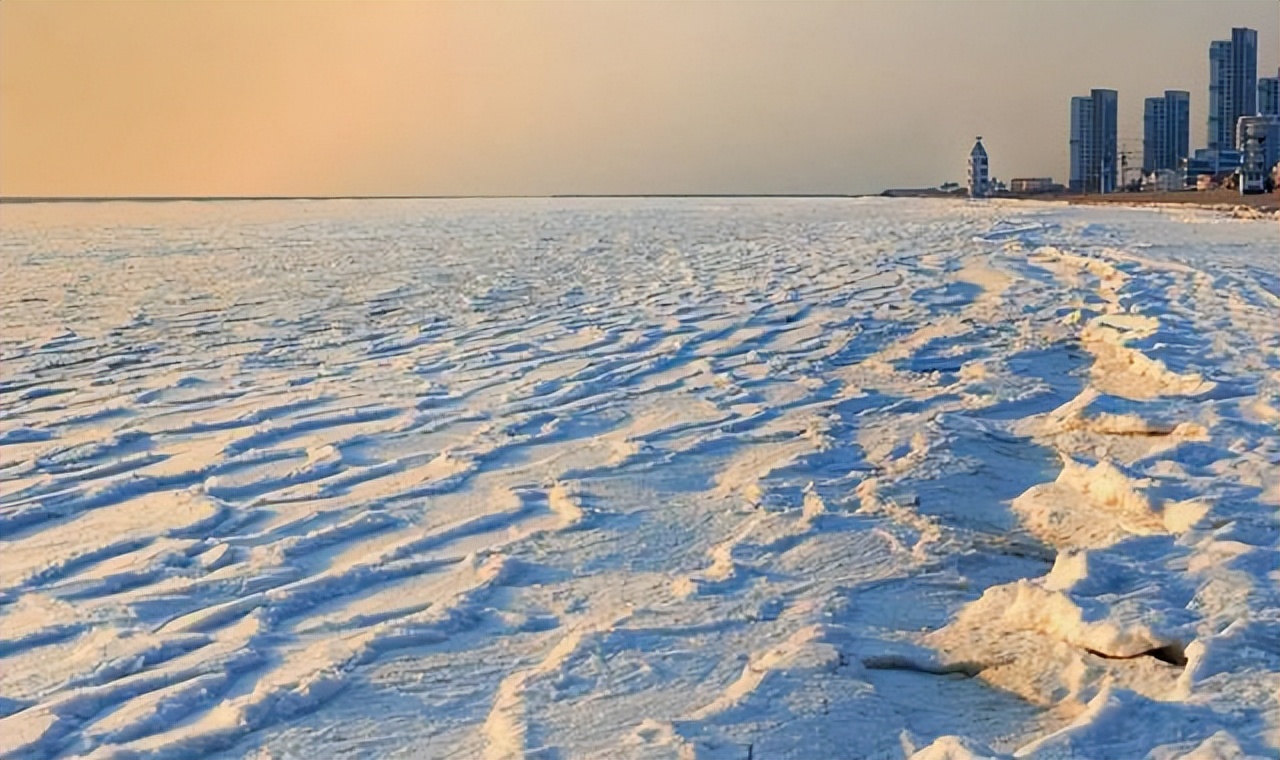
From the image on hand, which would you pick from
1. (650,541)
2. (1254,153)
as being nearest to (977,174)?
(1254,153)

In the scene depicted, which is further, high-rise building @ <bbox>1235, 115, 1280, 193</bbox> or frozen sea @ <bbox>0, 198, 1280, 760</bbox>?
high-rise building @ <bbox>1235, 115, 1280, 193</bbox>

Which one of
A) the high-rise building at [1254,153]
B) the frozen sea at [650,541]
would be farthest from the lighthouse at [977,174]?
the frozen sea at [650,541]

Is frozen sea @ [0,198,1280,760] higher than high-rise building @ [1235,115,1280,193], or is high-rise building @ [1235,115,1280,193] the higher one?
high-rise building @ [1235,115,1280,193]

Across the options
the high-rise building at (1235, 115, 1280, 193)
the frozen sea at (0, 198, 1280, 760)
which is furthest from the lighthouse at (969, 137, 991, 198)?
the frozen sea at (0, 198, 1280, 760)

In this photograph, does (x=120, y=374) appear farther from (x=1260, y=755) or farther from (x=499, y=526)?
(x=1260, y=755)

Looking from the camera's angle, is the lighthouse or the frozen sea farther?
the lighthouse

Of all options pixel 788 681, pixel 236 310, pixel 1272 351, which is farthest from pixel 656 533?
pixel 236 310

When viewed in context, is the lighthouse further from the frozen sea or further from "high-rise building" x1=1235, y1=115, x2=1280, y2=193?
the frozen sea

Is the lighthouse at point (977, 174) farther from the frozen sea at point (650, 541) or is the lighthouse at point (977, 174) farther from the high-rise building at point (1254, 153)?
the frozen sea at point (650, 541)

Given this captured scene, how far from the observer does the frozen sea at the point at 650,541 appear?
7.23 ft

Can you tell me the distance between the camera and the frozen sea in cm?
220

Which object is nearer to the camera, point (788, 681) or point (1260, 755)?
point (1260, 755)

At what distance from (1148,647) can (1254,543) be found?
0.76 metres

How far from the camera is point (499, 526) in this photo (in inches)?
137
